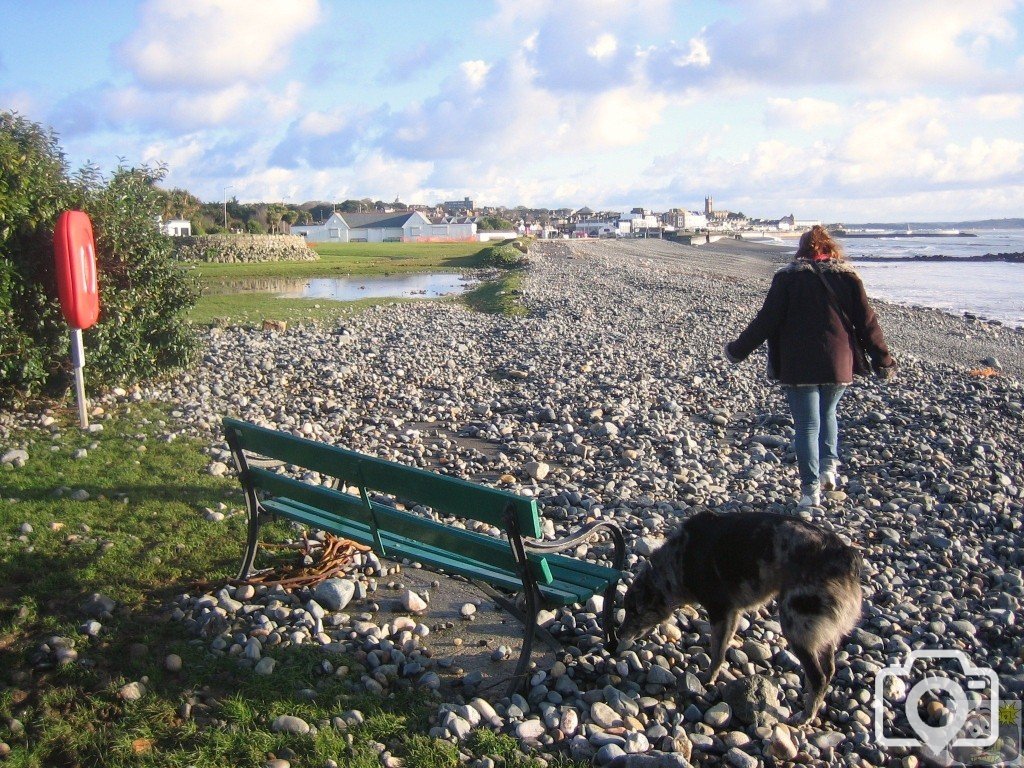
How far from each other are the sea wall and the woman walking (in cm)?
5736

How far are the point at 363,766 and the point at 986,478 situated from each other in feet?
24.7

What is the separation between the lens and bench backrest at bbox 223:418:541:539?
4.21 m

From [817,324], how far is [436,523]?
14.1ft

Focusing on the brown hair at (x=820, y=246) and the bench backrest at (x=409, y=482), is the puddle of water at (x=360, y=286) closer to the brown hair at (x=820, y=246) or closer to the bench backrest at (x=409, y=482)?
the brown hair at (x=820, y=246)

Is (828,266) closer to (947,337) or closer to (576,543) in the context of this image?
(576,543)

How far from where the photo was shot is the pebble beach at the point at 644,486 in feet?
14.1

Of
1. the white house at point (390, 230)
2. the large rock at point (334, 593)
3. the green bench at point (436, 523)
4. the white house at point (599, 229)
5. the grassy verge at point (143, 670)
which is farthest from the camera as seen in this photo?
the white house at point (599, 229)

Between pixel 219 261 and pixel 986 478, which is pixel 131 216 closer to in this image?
pixel 986 478

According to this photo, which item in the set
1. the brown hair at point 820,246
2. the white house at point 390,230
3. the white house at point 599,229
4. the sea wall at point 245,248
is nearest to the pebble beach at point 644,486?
the brown hair at point 820,246

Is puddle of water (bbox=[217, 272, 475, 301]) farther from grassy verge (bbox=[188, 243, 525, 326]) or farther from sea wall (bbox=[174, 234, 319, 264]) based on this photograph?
sea wall (bbox=[174, 234, 319, 264])

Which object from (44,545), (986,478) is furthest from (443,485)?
(986,478)

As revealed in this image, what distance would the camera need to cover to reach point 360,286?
38688 mm
